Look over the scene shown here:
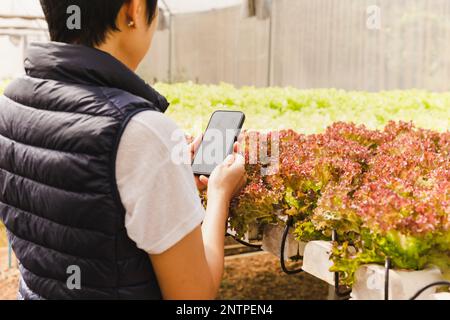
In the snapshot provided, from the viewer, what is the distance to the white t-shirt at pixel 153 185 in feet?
4.27

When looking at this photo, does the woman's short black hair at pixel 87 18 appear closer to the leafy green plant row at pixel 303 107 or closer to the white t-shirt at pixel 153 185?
the white t-shirt at pixel 153 185

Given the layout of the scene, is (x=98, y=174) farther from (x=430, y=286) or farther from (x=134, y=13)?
(x=430, y=286)

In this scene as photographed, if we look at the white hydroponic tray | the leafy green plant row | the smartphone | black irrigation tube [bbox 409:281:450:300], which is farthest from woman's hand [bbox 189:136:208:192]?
the leafy green plant row

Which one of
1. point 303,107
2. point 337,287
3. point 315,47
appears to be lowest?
point 337,287

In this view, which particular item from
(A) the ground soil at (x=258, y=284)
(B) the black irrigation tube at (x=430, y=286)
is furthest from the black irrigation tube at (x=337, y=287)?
(A) the ground soil at (x=258, y=284)

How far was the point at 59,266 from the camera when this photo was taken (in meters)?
1.48

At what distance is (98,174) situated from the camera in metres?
1.33

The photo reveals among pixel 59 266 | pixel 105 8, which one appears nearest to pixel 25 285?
pixel 59 266

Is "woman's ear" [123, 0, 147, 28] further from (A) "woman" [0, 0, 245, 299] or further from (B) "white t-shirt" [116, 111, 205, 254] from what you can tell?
(B) "white t-shirt" [116, 111, 205, 254]

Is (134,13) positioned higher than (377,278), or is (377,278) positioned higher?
(134,13)

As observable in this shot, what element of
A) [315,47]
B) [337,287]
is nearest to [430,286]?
[337,287]

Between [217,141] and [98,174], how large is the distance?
78 cm

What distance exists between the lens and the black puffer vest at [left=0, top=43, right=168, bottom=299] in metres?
1.34
